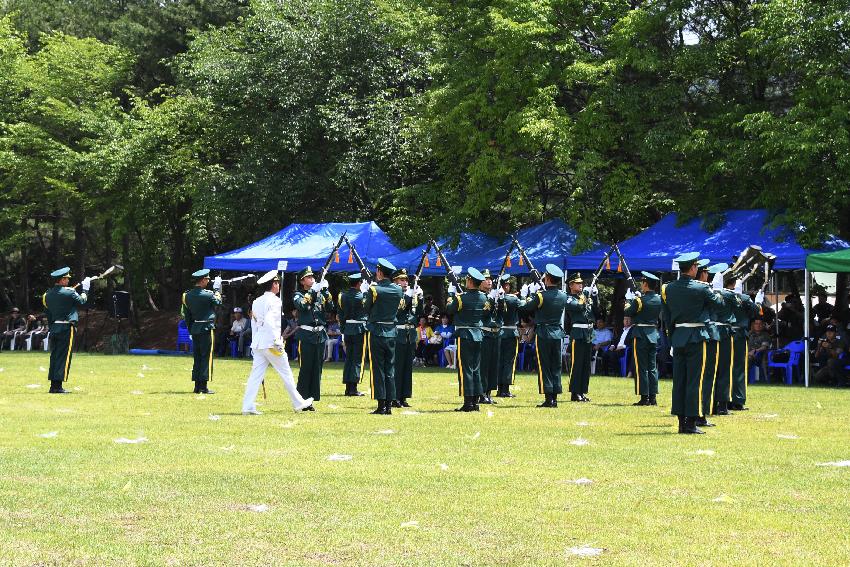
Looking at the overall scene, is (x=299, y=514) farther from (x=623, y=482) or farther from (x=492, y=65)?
(x=492, y=65)

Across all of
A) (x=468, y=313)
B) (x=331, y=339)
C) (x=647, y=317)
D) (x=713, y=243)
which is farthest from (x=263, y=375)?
(x=331, y=339)

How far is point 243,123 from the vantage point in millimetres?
38438

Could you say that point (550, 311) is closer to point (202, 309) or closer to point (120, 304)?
point (202, 309)

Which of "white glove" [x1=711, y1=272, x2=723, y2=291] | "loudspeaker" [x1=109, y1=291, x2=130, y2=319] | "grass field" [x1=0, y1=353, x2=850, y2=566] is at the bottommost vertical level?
"grass field" [x1=0, y1=353, x2=850, y2=566]

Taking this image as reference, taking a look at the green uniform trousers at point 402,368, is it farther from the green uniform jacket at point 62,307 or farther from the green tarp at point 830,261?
the green tarp at point 830,261

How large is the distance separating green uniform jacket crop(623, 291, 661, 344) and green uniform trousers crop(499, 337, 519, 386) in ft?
7.00

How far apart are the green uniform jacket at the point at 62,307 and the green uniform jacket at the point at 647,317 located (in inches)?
363

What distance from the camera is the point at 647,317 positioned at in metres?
18.6

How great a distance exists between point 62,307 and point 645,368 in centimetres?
973

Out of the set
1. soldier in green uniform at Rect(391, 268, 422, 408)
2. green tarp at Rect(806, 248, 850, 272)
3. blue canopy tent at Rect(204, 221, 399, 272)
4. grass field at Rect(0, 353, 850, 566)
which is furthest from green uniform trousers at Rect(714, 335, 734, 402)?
blue canopy tent at Rect(204, 221, 399, 272)

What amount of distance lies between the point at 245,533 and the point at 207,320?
42.6 feet

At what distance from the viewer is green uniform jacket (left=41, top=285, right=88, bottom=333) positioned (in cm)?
Answer: 1972

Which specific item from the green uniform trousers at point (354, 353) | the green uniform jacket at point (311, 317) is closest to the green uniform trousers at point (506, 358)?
the green uniform trousers at point (354, 353)

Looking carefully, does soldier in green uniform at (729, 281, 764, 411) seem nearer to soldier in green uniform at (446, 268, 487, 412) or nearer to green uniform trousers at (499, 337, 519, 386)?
soldier in green uniform at (446, 268, 487, 412)
